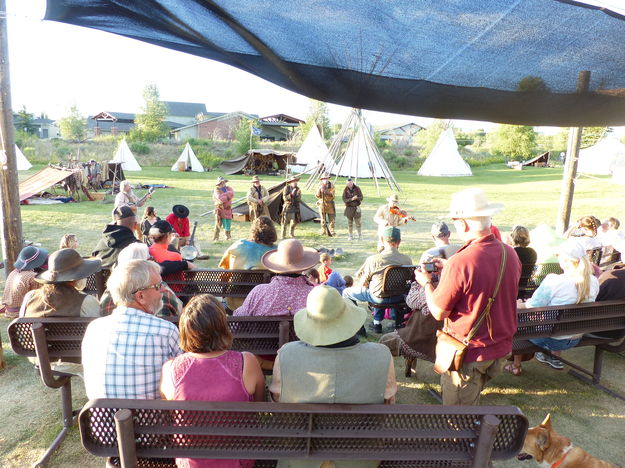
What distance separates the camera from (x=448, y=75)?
244 centimetres

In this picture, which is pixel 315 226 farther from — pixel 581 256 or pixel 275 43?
pixel 275 43

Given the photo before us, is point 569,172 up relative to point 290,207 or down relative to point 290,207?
up

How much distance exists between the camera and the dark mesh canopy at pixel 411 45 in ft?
6.55

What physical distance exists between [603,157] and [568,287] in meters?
43.3

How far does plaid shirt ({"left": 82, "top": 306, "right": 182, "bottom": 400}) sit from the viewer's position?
2.19 m

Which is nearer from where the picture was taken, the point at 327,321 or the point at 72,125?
the point at 327,321

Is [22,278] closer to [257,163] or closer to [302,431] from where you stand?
[302,431]

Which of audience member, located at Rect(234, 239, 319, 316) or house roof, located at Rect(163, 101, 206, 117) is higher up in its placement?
house roof, located at Rect(163, 101, 206, 117)

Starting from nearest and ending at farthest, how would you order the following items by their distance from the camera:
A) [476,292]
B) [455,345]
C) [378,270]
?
[476,292], [455,345], [378,270]

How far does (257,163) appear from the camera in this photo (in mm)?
34375

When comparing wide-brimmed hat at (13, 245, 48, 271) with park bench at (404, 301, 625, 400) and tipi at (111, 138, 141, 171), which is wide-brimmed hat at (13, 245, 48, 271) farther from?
tipi at (111, 138, 141, 171)

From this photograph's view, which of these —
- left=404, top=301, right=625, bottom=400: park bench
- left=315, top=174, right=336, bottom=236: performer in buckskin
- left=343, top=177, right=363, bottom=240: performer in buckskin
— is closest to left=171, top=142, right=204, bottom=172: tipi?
left=315, top=174, right=336, bottom=236: performer in buckskin

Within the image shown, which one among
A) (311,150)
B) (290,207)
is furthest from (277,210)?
(311,150)

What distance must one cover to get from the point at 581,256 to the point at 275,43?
317 centimetres
